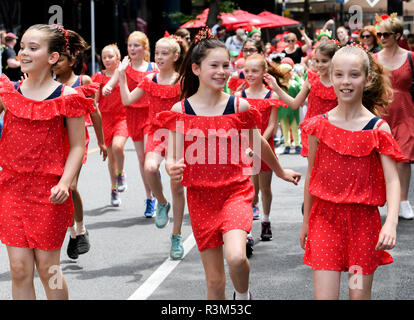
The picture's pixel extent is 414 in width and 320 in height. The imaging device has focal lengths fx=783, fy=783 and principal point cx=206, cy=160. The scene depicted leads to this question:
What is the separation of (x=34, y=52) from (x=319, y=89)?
12.2 feet

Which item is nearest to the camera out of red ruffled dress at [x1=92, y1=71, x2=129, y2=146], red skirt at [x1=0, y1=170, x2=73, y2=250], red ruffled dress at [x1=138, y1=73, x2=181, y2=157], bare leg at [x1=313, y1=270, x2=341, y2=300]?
bare leg at [x1=313, y1=270, x2=341, y2=300]

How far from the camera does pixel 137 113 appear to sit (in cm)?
929

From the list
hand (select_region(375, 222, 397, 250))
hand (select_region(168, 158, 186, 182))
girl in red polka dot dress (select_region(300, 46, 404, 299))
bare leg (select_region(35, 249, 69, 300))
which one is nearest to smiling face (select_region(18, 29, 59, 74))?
hand (select_region(168, 158, 186, 182))

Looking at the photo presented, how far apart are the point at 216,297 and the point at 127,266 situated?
7.42ft

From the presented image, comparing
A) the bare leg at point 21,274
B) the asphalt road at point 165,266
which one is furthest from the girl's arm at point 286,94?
the bare leg at point 21,274

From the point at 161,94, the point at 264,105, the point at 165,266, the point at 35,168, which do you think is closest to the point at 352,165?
the point at 35,168

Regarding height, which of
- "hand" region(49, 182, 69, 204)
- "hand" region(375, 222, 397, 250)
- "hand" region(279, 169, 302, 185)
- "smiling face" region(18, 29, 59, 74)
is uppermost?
"smiling face" region(18, 29, 59, 74)

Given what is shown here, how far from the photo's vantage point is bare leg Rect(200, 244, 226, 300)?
4734 mm

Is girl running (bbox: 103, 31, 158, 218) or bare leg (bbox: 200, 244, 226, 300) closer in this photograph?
bare leg (bbox: 200, 244, 226, 300)

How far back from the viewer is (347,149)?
4277 mm

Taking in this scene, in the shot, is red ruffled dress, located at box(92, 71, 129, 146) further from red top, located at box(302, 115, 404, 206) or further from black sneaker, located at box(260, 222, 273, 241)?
red top, located at box(302, 115, 404, 206)

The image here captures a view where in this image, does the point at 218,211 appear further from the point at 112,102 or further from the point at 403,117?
the point at 112,102

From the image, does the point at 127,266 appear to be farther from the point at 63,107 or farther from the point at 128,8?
the point at 128,8

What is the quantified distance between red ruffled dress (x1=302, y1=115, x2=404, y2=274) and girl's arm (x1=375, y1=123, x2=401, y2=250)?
6 cm
